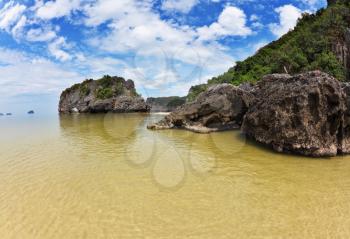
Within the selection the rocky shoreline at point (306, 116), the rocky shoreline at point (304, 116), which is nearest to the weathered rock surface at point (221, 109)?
the rocky shoreline at point (304, 116)

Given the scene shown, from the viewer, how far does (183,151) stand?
58.3ft

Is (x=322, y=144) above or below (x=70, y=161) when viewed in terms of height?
above

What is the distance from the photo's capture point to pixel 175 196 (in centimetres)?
977

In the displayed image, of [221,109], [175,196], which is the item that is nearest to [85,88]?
[221,109]

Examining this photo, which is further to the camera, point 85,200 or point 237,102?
point 237,102

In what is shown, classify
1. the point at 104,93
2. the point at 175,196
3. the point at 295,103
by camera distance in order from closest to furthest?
the point at 175,196
the point at 295,103
the point at 104,93

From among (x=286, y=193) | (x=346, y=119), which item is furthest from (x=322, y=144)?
(x=286, y=193)

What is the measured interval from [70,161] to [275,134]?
11.7 m

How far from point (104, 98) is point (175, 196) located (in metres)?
72.9

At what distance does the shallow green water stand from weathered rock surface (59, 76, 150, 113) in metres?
61.5

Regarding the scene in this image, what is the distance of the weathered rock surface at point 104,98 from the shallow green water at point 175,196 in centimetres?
6151

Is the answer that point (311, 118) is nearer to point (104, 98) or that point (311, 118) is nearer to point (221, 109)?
point (221, 109)

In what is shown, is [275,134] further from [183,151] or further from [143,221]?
[143,221]

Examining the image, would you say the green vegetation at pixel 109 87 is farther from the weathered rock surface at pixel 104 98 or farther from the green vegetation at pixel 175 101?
the green vegetation at pixel 175 101
